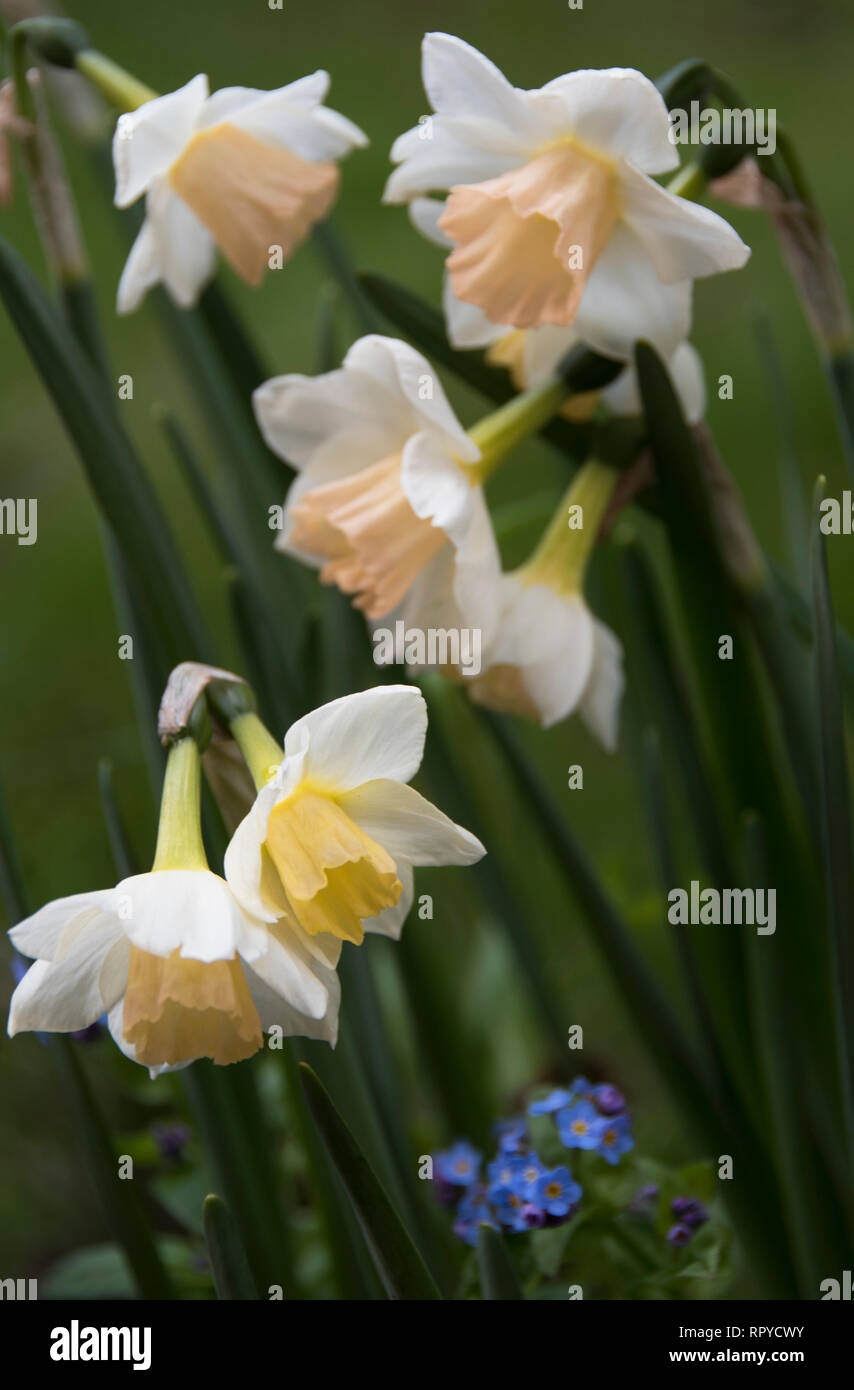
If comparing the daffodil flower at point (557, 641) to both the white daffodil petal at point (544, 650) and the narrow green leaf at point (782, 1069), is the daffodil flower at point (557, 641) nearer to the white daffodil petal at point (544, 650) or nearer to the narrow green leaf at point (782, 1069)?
the white daffodil petal at point (544, 650)

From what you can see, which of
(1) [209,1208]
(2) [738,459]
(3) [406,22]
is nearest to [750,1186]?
(1) [209,1208]

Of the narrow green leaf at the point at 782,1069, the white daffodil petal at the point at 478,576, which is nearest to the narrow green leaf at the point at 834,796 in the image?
the narrow green leaf at the point at 782,1069

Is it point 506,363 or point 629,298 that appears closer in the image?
point 629,298

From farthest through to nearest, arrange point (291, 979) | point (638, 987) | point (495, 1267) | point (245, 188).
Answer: point (638, 987)
point (245, 188)
point (495, 1267)
point (291, 979)

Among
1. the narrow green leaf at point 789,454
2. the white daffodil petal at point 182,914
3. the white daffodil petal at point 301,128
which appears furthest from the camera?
the narrow green leaf at point 789,454

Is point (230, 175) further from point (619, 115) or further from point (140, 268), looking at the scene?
point (619, 115)

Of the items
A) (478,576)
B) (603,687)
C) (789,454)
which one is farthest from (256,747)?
(789,454)

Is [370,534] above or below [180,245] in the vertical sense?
below
